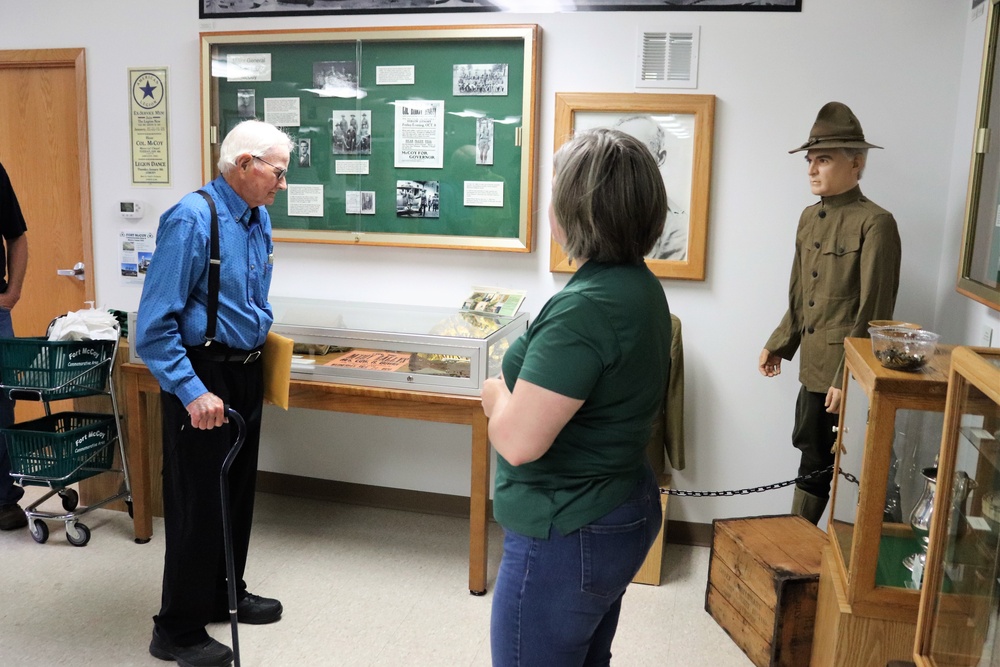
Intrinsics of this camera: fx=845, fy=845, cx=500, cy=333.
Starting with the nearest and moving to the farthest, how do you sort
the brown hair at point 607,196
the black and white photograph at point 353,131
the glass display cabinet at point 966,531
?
the glass display cabinet at point 966,531 < the brown hair at point 607,196 < the black and white photograph at point 353,131

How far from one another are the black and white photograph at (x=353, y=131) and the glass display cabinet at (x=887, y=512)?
97.9 inches

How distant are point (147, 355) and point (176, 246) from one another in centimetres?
33

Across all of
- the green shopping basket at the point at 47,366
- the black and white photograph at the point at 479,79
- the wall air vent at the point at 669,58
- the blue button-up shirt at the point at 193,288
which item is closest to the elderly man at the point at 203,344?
the blue button-up shirt at the point at 193,288

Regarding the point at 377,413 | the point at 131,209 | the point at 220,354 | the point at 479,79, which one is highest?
the point at 479,79

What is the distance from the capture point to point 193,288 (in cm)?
253

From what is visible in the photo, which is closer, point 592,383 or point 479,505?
point 592,383

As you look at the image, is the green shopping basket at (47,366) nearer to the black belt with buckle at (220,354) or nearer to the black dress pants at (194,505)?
the black dress pants at (194,505)

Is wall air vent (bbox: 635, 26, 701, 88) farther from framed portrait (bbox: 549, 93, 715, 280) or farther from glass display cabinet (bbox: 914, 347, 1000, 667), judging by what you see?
glass display cabinet (bbox: 914, 347, 1000, 667)

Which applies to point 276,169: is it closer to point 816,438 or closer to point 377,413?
point 377,413

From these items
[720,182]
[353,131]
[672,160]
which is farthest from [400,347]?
[720,182]

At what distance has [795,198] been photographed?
343cm

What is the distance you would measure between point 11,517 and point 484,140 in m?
2.67

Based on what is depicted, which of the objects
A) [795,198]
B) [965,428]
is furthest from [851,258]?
[965,428]

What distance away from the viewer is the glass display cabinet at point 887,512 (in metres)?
1.91
